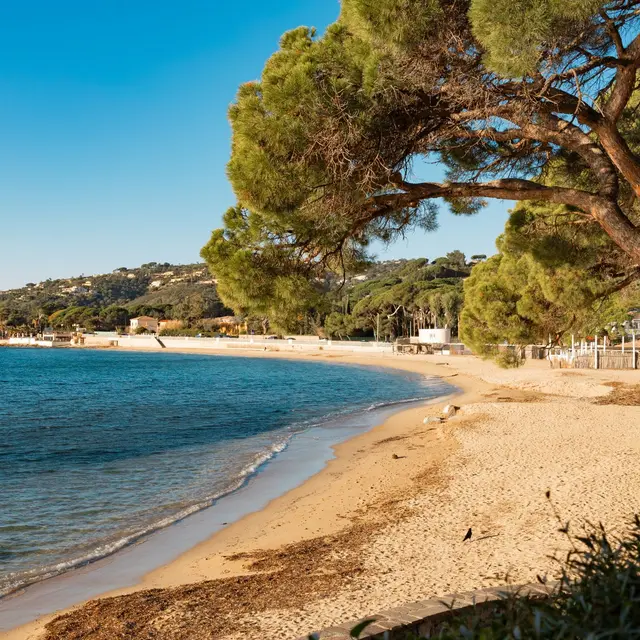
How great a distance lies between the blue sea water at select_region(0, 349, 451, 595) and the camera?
863 cm

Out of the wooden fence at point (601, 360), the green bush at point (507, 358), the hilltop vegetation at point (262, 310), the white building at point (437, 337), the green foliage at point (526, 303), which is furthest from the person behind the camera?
the white building at point (437, 337)

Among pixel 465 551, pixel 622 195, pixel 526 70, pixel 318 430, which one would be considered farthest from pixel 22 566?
pixel 318 430

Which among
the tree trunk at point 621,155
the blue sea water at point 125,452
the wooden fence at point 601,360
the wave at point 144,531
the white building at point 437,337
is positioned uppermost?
the tree trunk at point 621,155

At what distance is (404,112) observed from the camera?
6211 mm

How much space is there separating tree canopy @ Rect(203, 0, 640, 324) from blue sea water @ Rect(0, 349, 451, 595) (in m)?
4.21

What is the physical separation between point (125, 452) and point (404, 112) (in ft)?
39.3

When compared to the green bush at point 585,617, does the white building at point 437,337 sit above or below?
above

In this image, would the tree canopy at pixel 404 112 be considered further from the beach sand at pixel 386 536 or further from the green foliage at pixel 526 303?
the green foliage at pixel 526 303

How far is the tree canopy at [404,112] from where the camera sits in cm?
558

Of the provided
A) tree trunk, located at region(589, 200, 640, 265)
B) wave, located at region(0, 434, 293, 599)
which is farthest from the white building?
tree trunk, located at region(589, 200, 640, 265)

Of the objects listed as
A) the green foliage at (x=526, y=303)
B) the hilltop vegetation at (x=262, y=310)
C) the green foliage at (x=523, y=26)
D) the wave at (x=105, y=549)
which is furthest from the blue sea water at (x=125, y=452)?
the green foliage at (x=523, y=26)

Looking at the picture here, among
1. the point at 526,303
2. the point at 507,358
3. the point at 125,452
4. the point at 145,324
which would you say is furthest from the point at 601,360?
the point at 145,324

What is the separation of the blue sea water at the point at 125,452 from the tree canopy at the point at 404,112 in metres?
4.21

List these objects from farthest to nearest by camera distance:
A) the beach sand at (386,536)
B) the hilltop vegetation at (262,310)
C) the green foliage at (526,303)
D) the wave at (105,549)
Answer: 1. the green foliage at (526,303)
2. the hilltop vegetation at (262,310)
3. the wave at (105,549)
4. the beach sand at (386,536)
